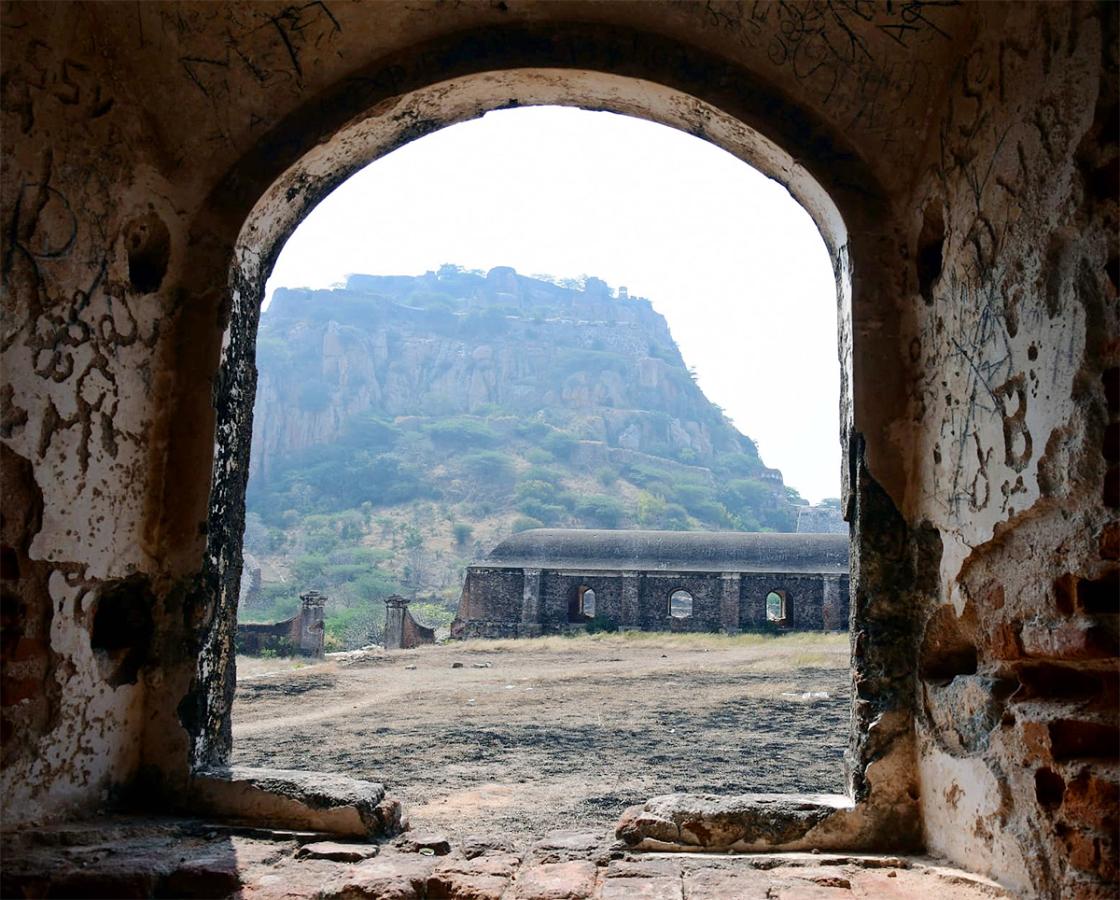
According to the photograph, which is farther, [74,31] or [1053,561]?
[74,31]

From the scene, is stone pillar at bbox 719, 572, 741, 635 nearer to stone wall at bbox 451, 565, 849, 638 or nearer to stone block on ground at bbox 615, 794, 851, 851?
stone wall at bbox 451, 565, 849, 638

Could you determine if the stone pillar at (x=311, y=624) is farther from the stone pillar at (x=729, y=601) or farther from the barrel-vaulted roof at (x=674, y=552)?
the stone pillar at (x=729, y=601)

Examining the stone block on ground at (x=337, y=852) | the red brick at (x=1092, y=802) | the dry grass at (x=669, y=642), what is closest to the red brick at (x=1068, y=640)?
the red brick at (x=1092, y=802)

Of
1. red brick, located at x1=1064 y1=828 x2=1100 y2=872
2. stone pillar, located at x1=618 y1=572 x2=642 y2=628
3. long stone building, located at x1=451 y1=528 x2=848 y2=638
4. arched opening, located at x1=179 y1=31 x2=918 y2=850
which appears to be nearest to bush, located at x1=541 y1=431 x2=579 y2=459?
long stone building, located at x1=451 y1=528 x2=848 y2=638

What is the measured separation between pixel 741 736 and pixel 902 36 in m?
6.17

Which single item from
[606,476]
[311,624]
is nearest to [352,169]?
[311,624]

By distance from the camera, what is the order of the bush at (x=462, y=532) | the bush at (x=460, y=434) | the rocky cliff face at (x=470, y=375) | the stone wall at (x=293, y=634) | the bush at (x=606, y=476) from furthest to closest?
the rocky cliff face at (x=470, y=375) → the bush at (x=460, y=434) → the bush at (x=606, y=476) → the bush at (x=462, y=532) → the stone wall at (x=293, y=634)

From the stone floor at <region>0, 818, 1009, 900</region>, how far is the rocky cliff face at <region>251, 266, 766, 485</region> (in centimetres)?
8542

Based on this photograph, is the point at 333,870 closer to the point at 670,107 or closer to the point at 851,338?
the point at 851,338

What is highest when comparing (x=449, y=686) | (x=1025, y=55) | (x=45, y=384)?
(x=1025, y=55)

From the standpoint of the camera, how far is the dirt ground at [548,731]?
208 inches

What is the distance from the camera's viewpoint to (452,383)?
99.8 m

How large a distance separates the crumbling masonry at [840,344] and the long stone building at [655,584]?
76.1ft

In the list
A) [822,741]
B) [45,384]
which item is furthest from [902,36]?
[822,741]
